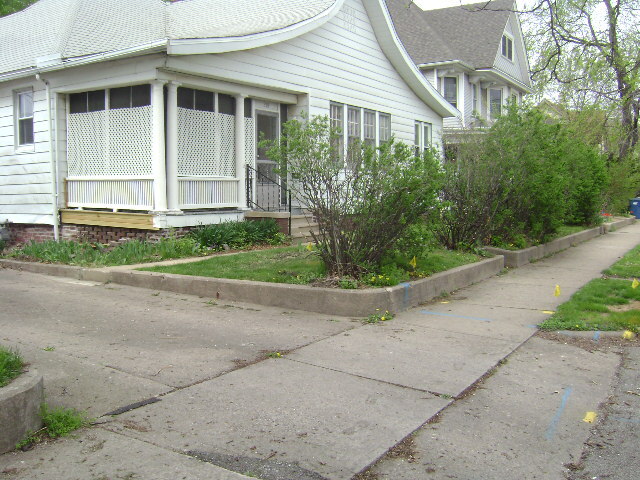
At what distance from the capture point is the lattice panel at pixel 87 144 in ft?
39.5

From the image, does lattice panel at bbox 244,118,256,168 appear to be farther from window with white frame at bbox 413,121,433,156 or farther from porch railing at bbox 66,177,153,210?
window with white frame at bbox 413,121,433,156

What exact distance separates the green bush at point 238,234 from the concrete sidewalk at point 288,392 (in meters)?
3.65

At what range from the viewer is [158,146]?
11109mm

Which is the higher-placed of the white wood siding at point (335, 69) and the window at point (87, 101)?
the white wood siding at point (335, 69)

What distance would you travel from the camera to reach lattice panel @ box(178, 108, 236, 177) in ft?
38.8

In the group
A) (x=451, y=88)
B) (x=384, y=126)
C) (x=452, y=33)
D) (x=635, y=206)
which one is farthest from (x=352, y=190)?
(x=635, y=206)

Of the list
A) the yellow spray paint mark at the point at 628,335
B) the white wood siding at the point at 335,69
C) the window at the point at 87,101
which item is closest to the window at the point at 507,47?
the white wood siding at the point at 335,69

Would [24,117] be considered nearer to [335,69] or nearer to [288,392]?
[335,69]

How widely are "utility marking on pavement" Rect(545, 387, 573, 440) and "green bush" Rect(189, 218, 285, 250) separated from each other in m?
7.62

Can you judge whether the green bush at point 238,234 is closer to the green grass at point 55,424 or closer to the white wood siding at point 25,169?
the white wood siding at point 25,169

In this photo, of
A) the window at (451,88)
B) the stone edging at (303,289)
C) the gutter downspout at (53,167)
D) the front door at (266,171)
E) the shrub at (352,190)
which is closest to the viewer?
the stone edging at (303,289)

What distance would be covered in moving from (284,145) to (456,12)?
25562 mm

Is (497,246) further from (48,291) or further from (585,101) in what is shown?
(585,101)

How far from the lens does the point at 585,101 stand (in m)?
29.5
